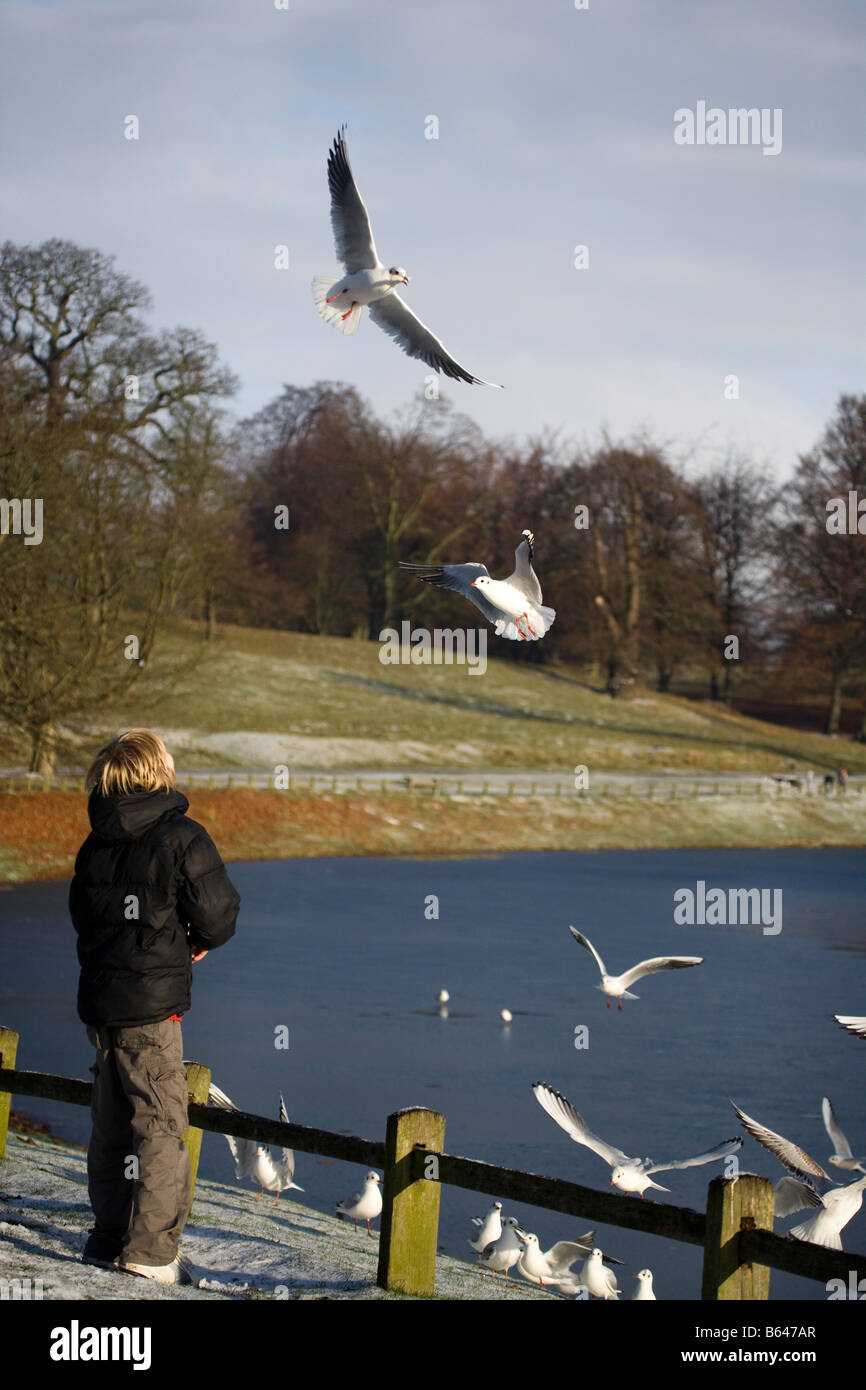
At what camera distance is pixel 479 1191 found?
604 cm

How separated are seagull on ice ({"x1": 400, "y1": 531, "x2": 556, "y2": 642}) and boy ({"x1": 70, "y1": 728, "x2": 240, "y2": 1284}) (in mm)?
1623

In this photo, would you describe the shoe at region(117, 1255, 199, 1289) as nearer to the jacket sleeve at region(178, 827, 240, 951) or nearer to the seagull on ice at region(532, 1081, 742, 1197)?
the jacket sleeve at region(178, 827, 240, 951)

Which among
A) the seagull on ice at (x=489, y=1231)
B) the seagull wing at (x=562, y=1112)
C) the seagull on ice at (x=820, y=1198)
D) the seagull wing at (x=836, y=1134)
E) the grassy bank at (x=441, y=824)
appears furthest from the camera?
the grassy bank at (x=441, y=824)

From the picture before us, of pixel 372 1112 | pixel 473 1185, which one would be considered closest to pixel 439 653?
pixel 372 1112

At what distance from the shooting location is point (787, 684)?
72.2 m

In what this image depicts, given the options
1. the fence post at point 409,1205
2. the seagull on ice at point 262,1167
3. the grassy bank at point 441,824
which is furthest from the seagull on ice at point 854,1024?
the grassy bank at point 441,824

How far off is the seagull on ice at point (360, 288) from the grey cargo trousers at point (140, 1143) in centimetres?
301

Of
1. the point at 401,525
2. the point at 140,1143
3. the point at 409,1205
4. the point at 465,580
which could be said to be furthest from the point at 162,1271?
the point at 401,525

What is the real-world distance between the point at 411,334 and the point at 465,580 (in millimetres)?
1589

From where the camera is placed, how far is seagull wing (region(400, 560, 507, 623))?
475 centimetres

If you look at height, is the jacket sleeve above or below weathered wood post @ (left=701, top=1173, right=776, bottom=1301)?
above

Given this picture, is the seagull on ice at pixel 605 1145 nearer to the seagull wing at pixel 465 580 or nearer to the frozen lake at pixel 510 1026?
the frozen lake at pixel 510 1026

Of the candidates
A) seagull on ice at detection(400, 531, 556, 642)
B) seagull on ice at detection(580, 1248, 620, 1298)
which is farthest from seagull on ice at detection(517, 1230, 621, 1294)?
seagull on ice at detection(400, 531, 556, 642)

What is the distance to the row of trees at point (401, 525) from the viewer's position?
36.3m
